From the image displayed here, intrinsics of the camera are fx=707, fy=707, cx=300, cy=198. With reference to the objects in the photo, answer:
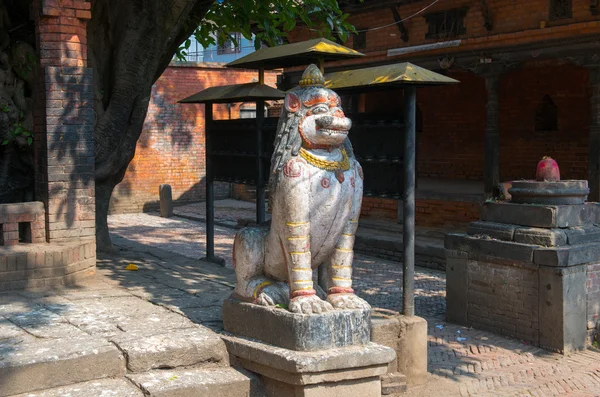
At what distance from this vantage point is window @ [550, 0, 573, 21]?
464 inches

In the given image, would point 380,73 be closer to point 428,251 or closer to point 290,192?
point 290,192

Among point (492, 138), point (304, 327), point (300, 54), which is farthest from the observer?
point (492, 138)

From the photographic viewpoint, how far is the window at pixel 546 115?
1595cm

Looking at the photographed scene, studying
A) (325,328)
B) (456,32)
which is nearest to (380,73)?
(325,328)

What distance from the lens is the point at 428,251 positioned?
12.1 metres

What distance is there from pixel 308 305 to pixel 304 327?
0.56ft

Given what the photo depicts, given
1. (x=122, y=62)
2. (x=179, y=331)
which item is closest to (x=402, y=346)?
(x=179, y=331)

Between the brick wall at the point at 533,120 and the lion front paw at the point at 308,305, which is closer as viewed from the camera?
the lion front paw at the point at 308,305

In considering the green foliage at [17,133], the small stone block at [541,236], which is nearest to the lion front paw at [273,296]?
the small stone block at [541,236]

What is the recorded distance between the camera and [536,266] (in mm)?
7566

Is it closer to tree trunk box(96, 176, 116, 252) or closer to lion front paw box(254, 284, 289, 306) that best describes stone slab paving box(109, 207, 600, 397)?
tree trunk box(96, 176, 116, 252)

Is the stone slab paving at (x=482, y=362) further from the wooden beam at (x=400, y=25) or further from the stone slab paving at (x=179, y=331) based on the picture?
the wooden beam at (x=400, y=25)

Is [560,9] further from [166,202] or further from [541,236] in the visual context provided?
[166,202]

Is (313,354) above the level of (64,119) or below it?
below
